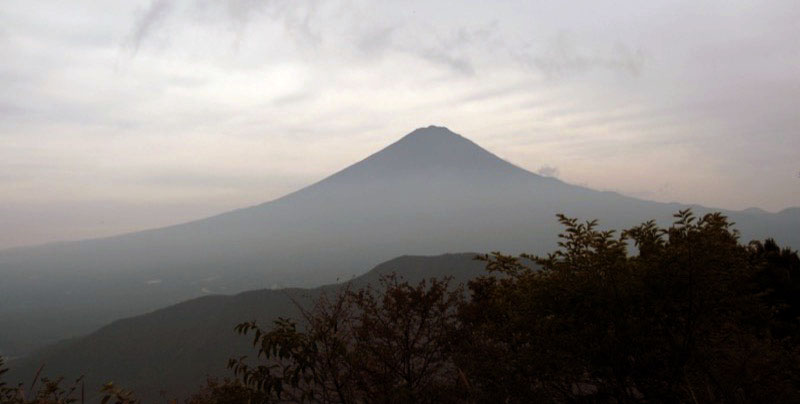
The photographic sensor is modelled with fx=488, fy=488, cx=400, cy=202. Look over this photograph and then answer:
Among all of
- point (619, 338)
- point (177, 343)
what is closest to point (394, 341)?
point (619, 338)

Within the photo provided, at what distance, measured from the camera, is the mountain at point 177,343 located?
113775mm

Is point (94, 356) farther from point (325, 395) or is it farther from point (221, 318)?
point (325, 395)

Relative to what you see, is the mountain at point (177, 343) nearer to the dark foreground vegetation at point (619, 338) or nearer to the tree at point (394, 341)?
the tree at point (394, 341)

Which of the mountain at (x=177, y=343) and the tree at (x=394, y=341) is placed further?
the mountain at (x=177, y=343)

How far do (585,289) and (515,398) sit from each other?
5.60 ft

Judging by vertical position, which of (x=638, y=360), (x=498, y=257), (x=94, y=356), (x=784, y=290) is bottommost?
(x=94, y=356)

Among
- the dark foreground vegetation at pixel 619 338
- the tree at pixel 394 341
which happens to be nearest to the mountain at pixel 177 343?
the tree at pixel 394 341

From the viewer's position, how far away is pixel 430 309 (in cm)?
1118

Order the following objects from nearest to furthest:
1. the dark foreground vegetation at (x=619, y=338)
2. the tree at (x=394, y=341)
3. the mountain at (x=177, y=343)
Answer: the dark foreground vegetation at (x=619, y=338)
the tree at (x=394, y=341)
the mountain at (x=177, y=343)

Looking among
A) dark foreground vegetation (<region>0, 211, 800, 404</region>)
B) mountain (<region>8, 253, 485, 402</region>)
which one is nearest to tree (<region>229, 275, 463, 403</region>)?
dark foreground vegetation (<region>0, 211, 800, 404</region>)

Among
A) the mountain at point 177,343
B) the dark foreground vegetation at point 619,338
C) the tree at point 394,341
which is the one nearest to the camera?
the dark foreground vegetation at point 619,338

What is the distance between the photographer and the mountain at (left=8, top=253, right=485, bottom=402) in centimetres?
11378

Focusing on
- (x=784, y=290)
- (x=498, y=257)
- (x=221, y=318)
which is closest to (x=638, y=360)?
(x=498, y=257)

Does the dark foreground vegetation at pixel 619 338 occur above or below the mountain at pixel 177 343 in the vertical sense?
above
